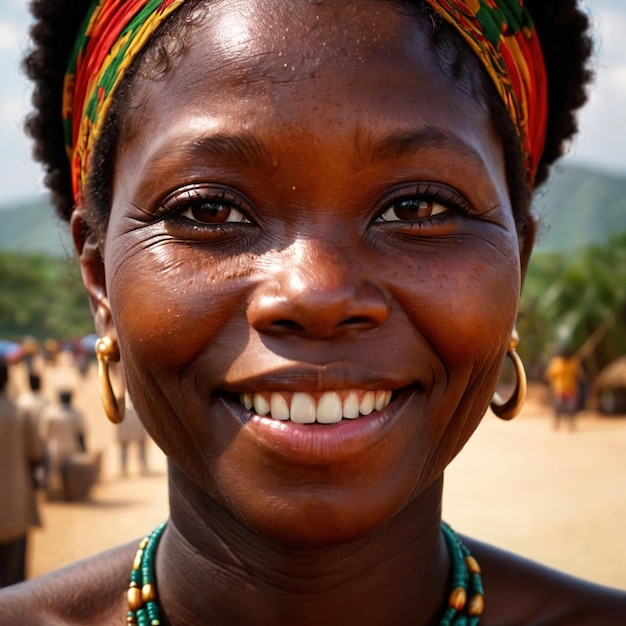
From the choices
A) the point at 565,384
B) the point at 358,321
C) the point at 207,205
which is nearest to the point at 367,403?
the point at 358,321

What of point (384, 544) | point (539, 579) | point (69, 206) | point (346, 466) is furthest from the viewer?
point (69, 206)

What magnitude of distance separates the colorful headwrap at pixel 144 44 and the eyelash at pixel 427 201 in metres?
0.31

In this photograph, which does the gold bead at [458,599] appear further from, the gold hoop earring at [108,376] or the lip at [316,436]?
the gold hoop earring at [108,376]

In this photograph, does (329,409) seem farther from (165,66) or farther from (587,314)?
(587,314)

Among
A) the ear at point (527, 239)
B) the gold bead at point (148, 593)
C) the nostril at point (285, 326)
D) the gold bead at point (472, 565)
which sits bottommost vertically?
the gold bead at point (148, 593)

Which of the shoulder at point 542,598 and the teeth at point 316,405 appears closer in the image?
the teeth at point 316,405

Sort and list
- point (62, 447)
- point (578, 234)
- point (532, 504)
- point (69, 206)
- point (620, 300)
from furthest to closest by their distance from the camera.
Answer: point (578, 234)
point (620, 300)
point (532, 504)
point (62, 447)
point (69, 206)

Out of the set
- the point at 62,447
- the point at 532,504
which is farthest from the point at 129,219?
the point at 532,504

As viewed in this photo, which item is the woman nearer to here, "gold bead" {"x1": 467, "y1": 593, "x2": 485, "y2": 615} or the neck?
the neck

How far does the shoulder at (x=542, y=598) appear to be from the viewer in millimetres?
2088

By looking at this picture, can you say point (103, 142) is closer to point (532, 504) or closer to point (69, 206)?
point (69, 206)

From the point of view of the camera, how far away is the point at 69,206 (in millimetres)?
2447

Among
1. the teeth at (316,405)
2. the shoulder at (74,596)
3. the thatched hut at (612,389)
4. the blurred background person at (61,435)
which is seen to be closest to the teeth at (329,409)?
the teeth at (316,405)

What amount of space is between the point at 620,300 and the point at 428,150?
19169 millimetres
